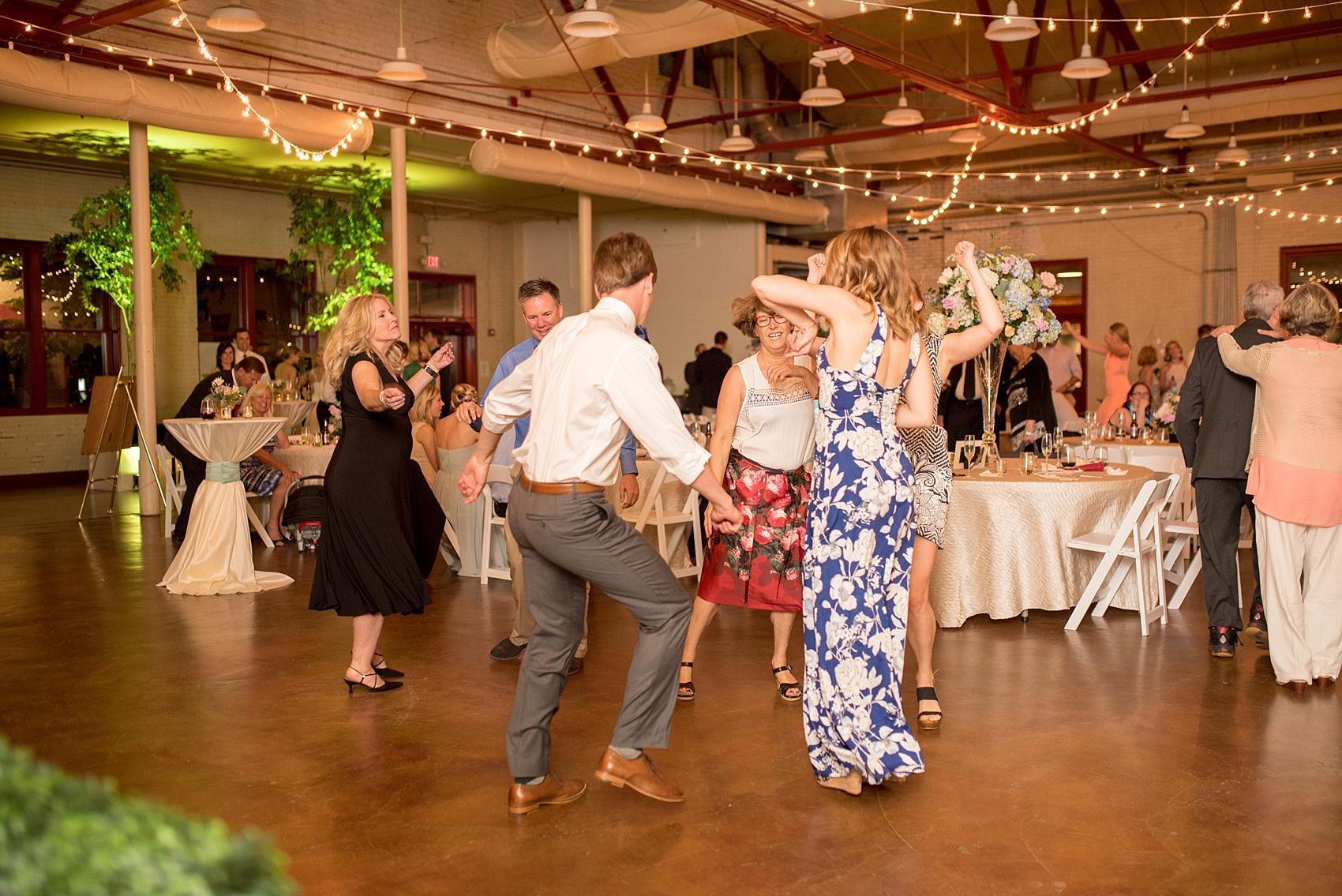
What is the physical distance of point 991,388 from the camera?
6.19 m

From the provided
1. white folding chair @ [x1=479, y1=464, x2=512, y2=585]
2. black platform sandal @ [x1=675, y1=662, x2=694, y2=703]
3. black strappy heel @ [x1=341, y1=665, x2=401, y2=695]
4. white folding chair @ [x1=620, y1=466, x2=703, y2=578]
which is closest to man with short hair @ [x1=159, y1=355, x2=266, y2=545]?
white folding chair @ [x1=479, y1=464, x2=512, y2=585]

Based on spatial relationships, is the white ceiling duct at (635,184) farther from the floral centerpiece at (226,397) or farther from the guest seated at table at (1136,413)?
the guest seated at table at (1136,413)

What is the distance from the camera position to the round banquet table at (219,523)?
691 centimetres

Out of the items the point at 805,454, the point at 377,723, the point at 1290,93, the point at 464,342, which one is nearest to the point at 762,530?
the point at 805,454

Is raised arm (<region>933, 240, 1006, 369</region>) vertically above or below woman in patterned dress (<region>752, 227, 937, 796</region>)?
above

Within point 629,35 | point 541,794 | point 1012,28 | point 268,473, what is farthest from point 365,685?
point 629,35

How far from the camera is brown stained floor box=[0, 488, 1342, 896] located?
300cm

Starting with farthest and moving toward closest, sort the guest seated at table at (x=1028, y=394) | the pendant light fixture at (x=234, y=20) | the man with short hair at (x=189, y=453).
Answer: the guest seated at table at (x=1028, y=394)
the pendant light fixture at (x=234, y=20)
the man with short hair at (x=189, y=453)

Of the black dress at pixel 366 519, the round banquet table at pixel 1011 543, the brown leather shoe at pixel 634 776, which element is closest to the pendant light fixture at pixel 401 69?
the black dress at pixel 366 519

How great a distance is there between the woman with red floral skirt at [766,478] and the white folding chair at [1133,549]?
1.98 meters

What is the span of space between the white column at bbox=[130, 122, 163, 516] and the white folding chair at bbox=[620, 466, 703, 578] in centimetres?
496

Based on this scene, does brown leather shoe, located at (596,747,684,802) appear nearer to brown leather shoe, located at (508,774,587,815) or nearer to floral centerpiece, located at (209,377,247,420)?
brown leather shoe, located at (508,774,587,815)

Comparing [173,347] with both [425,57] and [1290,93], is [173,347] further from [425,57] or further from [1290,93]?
[1290,93]

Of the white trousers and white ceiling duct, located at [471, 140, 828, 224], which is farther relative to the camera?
white ceiling duct, located at [471, 140, 828, 224]
